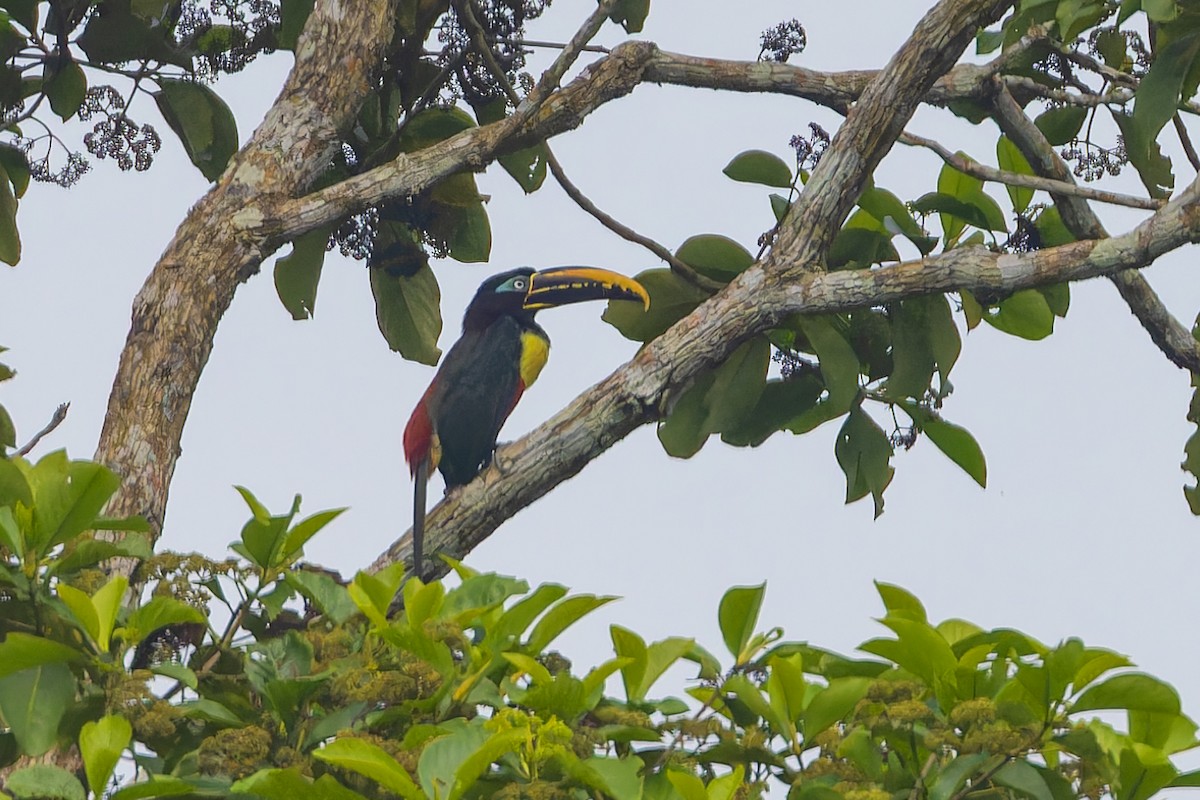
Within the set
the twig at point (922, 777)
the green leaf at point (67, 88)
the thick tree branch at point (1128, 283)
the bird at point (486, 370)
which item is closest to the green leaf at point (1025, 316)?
the thick tree branch at point (1128, 283)

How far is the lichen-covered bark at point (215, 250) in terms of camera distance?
355 centimetres

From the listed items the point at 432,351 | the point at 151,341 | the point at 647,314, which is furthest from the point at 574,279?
the point at 151,341

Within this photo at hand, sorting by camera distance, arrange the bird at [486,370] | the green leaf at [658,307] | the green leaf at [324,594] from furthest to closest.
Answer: the bird at [486,370] < the green leaf at [658,307] < the green leaf at [324,594]

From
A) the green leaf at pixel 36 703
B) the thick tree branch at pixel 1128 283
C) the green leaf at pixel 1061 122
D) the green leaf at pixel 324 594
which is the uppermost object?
the green leaf at pixel 1061 122

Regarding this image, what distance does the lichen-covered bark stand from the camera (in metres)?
3.55

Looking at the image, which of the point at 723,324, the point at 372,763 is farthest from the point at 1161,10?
the point at 372,763

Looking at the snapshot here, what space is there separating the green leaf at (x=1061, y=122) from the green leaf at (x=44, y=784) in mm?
3617

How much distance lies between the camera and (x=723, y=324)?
3.92 metres

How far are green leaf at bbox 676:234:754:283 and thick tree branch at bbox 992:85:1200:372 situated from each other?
37.2 inches

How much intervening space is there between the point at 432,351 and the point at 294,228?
1.10 meters

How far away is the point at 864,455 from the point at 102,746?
2.97 metres

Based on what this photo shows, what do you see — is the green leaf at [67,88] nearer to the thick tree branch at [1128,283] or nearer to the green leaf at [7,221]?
the green leaf at [7,221]

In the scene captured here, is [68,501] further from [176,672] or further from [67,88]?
[67,88]

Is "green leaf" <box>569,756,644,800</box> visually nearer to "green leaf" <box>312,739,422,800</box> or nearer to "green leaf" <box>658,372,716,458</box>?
"green leaf" <box>312,739,422,800</box>
